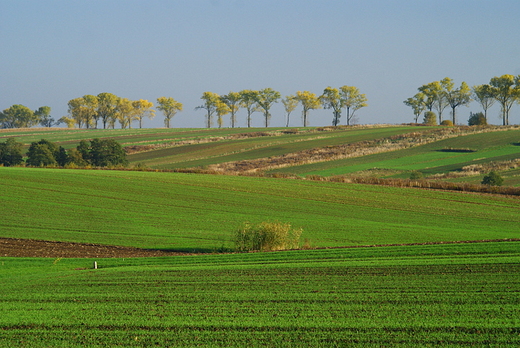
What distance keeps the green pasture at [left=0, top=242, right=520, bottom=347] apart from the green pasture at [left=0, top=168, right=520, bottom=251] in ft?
27.0

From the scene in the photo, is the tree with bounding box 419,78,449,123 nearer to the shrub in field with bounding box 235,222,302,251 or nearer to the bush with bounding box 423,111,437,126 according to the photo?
the bush with bounding box 423,111,437,126

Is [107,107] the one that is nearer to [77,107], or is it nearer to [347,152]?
[77,107]

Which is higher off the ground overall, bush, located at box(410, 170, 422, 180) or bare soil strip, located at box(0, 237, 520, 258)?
bush, located at box(410, 170, 422, 180)

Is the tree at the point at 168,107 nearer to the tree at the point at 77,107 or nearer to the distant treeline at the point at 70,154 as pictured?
the tree at the point at 77,107

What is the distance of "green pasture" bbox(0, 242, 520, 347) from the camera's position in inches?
424

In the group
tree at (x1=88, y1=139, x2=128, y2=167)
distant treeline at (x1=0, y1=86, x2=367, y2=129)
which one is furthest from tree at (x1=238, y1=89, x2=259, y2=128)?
tree at (x1=88, y1=139, x2=128, y2=167)

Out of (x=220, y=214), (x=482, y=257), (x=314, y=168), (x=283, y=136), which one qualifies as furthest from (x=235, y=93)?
(x=482, y=257)

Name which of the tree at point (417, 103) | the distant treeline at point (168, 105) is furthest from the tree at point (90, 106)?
the tree at point (417, 103)

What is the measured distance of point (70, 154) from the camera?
63594mm

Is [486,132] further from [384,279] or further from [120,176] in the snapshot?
[384,279]

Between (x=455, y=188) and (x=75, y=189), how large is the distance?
3080cm

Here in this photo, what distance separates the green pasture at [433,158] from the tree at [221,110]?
7582 centimetres

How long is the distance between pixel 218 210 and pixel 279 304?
2244 centimetres

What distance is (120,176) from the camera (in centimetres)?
4669
